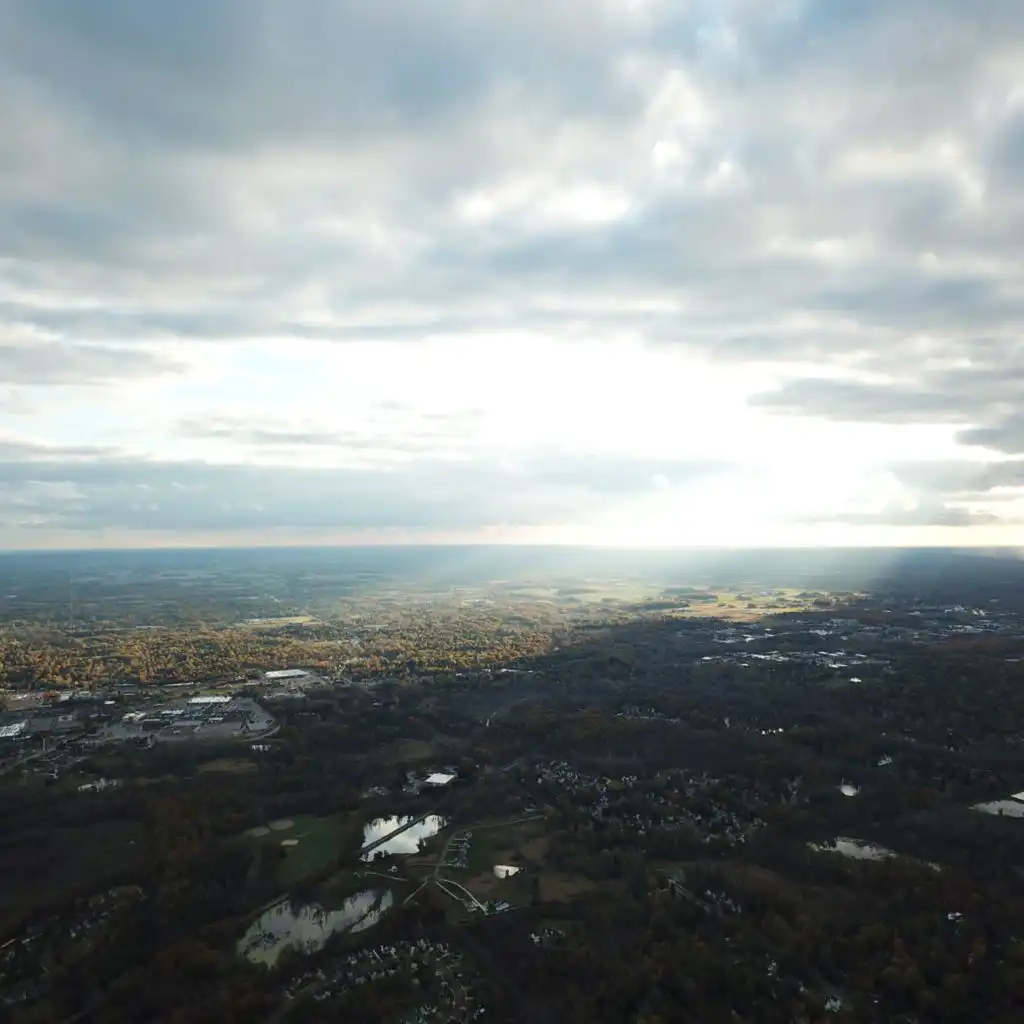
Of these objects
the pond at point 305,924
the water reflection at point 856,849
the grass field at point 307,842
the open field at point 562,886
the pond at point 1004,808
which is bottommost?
the pond at point 305,924

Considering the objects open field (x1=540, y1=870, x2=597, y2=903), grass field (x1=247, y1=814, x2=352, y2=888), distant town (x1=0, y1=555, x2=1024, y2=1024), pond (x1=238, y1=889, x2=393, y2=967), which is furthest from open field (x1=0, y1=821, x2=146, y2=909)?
Result: open field (x1=540, y1=870, x2=597, y2=903)

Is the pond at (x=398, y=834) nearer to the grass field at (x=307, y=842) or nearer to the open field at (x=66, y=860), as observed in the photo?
the grass field at (x=307, y=842)

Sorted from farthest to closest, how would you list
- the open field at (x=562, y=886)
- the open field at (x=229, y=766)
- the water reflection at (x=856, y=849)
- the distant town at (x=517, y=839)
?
the open field at (x=229, y=766), the water reflection at (x=856, y=849), the open field at (x=562, y=886), the distant town at (x=517, y=839)


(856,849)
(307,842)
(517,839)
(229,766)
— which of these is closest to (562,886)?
(517,839)

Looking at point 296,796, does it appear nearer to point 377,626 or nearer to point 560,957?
point 560,957

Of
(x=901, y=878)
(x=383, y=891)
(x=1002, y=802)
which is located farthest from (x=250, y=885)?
(x=1002, y=802)

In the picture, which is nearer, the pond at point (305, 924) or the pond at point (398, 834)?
the pond at point (305, 924)

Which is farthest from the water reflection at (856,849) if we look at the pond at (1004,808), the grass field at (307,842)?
the grass field at (307,842)
